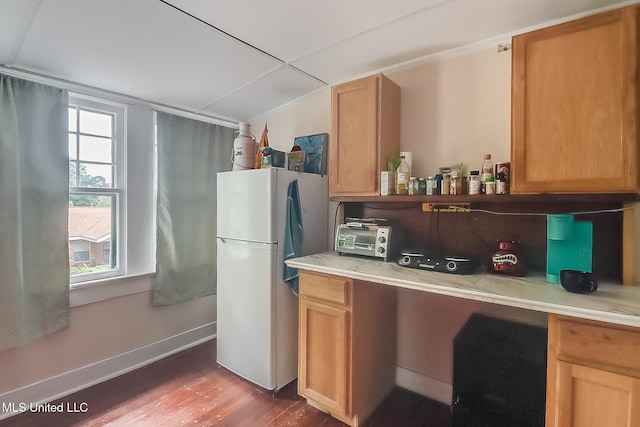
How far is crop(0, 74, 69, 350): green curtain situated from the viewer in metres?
1.89

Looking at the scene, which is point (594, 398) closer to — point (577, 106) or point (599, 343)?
point (599, 343)

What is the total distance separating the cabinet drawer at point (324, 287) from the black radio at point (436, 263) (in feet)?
1.24

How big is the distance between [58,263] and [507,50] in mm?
3156

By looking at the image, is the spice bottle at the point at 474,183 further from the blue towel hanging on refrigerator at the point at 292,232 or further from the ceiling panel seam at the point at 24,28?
the ceiling panel seam at the point at 24,28

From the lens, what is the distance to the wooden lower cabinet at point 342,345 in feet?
5.76

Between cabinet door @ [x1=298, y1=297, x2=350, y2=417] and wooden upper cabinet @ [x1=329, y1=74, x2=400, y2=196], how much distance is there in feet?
2.63

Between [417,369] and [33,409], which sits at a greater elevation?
[417,369]

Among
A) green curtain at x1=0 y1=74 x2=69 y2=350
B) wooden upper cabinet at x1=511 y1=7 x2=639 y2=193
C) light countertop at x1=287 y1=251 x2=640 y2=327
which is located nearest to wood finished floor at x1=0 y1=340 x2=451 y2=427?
green curtain at x1=0 y1=74 x2=69 y2=350

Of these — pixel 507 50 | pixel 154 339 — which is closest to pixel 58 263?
pixel 154 339

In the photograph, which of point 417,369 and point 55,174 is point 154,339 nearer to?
point 55,174

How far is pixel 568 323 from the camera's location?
1158 millimetres

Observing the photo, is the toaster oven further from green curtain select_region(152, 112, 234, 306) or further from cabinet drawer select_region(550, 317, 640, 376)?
green curtain select_region(152, 112, 234, 306)

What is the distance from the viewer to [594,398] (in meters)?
1.13

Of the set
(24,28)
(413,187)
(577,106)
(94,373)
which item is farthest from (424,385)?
(24,28)
